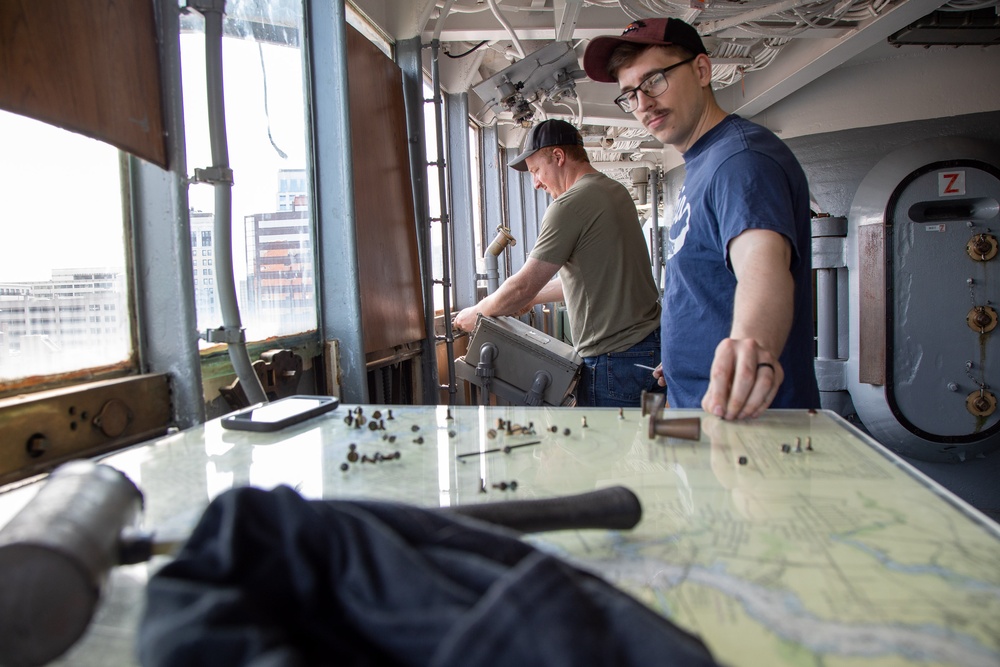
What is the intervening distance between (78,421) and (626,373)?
1.77 m

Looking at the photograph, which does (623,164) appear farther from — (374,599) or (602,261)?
(374,599)

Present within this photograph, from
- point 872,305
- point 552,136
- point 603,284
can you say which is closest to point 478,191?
point 552,136

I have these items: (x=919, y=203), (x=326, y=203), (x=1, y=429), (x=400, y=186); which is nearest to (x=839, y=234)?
(x=919, y=203)

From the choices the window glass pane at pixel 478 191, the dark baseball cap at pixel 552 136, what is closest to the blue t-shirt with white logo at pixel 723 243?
the dark baseball cap at pixel 552 136

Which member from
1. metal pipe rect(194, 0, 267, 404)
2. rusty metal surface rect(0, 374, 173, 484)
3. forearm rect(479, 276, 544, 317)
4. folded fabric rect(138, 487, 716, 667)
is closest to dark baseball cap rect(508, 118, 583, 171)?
forearm rect(479, 276, 544, 317)

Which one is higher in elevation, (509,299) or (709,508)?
(509,299)

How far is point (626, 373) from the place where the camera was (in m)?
2.46

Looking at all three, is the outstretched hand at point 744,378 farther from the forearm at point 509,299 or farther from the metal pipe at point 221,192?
the forearm at point 509,299

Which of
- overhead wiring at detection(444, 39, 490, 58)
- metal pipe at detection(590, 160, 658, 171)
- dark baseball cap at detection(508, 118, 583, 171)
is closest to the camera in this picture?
dark baseball cap at detection(508, 118, 583, 171)

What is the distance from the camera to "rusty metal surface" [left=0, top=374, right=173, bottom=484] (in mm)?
1121

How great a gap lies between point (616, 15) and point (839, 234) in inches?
62.5

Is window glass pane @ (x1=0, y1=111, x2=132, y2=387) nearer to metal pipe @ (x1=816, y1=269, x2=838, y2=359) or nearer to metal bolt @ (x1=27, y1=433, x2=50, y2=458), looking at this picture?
metal bolt @ (x1=27, y1=433, x2=50, y2=458)

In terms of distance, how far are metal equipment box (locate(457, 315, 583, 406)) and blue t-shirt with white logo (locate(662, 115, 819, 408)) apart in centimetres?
90

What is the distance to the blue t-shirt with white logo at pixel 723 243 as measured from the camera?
1.33 metres
